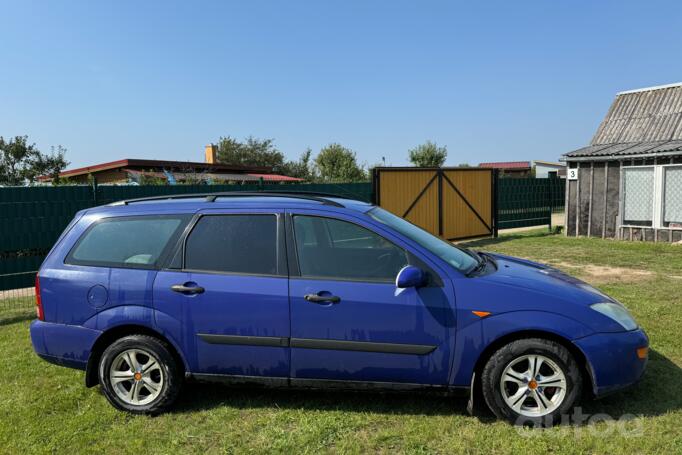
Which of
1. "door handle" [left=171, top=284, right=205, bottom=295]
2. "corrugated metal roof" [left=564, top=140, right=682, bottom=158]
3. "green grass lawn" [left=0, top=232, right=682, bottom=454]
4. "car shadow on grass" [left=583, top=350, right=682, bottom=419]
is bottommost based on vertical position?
"green grass lawn" [left=0, top=232, right=682, bottom=454]

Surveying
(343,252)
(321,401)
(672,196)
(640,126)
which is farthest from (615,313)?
(640,126)

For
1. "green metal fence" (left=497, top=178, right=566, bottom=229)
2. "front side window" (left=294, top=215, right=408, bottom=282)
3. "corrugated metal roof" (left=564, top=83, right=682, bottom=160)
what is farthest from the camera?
"green metal fence" (left=497, top=178, right=566, bottom=229)

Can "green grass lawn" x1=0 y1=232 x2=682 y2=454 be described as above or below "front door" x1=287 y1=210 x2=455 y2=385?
below

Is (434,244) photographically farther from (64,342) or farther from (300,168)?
(300,168)

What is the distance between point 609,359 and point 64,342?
3.96m

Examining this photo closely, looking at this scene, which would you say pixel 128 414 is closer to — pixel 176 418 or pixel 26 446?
pixel 176 418

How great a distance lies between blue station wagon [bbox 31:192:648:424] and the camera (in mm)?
3316

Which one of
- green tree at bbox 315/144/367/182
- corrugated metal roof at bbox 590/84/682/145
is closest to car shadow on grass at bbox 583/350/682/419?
corrugated metal roof at bbox 590/84/682/145

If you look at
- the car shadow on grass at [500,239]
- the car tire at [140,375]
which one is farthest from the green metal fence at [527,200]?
the car tire at [140,375]

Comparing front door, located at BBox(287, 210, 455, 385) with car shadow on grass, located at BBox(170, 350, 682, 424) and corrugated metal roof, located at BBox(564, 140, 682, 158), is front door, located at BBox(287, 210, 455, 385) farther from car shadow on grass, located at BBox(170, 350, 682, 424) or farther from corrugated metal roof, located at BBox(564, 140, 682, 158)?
corrugated metal roof, located at BBox(564, 140, 682, 158)

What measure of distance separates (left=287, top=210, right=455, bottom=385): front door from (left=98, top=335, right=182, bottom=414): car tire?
0.96m

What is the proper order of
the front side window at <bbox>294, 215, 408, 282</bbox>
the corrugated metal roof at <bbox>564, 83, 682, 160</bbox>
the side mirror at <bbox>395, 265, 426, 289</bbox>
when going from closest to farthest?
the side mirror at <bbox>395, 265, 426, 289</bbox> < the front side window at <bbox>294, 215, 408, 282</bbox> < the corrugated metal roof at <bbox>564, 83, 682, 160</bbox>

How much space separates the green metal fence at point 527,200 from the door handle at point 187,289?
1343 cm

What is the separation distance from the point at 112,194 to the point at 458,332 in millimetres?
7335
